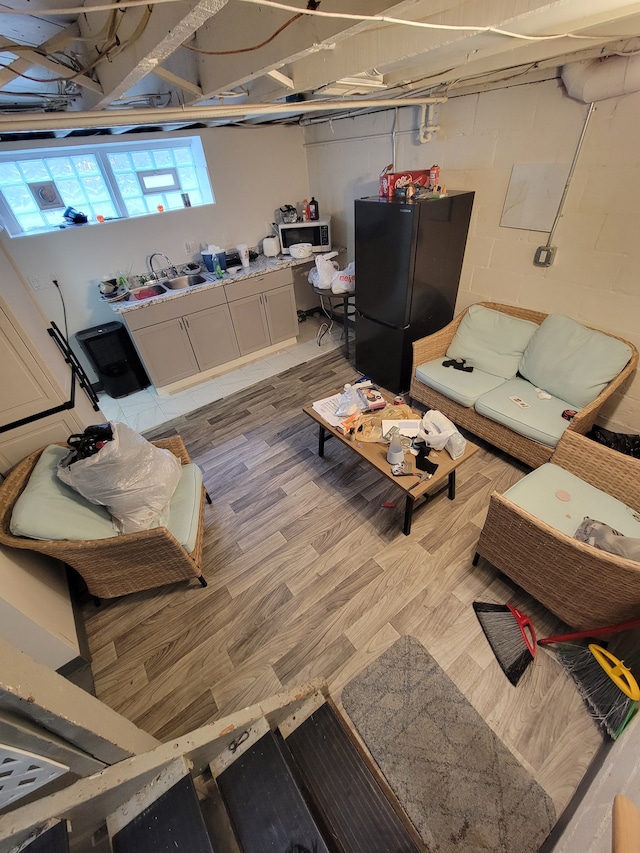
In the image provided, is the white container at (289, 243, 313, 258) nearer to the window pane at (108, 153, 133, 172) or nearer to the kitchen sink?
the kitchen sink

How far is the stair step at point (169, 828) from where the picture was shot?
0.79 m

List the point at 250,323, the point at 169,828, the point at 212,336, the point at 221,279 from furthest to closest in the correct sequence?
the point at 250,323, the point at 212,336, the point at 221,279, the point at 169,828

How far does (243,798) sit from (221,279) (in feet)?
11.9

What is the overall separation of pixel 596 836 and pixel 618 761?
0.28m

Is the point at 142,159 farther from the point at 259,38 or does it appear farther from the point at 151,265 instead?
the point at 259,38

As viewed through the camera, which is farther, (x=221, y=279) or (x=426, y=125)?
(x=221, y=279)

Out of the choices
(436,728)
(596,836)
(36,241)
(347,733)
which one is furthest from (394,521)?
(36,241)

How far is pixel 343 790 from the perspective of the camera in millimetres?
A: 993

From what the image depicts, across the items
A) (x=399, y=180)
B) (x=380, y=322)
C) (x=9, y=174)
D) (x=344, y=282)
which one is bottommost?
(x=380, y=322)

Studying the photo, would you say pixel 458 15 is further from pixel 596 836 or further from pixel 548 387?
pixel 596 836

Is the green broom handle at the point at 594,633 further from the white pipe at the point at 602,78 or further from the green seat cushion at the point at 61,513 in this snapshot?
the white pipe at the point at 602,78

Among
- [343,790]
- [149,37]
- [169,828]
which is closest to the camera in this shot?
[169,828]

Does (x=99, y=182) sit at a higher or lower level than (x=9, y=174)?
lower

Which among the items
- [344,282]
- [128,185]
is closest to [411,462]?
[344,282]
